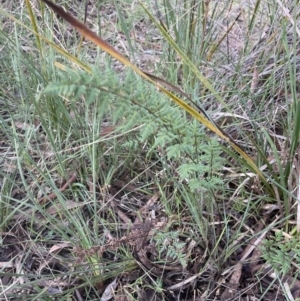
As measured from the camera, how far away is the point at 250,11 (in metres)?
1.58

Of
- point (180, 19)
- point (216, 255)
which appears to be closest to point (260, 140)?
point (216, 255)

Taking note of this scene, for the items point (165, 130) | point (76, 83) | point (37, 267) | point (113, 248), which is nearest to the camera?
point (76, 83)

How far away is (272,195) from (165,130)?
1.55 feet

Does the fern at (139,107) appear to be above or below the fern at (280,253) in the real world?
above

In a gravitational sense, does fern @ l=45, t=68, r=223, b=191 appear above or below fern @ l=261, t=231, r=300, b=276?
above

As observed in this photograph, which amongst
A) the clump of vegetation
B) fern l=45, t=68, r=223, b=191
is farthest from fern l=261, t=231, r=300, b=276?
fern l=45, t=68, r=223, b=191

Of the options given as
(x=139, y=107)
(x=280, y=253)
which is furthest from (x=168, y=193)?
(x=139, y=107)

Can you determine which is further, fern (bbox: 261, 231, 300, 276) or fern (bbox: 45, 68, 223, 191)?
fern (bbox: 261, 231, 300, 276)

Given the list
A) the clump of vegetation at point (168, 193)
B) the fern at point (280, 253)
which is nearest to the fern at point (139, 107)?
the clump of vegetation at point (168, 193)

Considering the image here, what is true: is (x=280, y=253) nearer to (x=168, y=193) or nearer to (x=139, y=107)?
(x=168, y=193)

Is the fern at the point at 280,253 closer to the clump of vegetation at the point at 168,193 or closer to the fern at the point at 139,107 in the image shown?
the clump of vegetation at the point at 168,193

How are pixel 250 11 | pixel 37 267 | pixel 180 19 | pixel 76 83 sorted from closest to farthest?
pixel 76 83 → pixel 37 267 → pixel 180 19 → pixel 250 11

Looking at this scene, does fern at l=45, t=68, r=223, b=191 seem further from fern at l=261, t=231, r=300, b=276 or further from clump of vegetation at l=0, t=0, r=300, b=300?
fern at l=261, t=231, r=300, b=276

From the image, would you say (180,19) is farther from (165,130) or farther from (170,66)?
(165,130)
